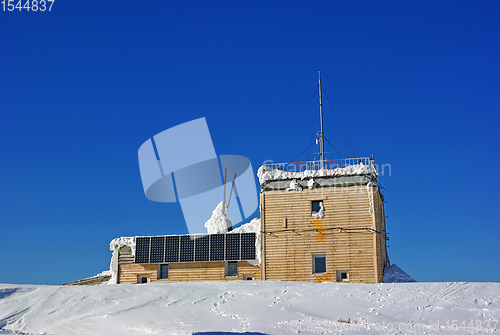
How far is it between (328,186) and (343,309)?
12481mm

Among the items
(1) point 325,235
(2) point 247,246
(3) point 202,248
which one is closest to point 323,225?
(1) point 325,235

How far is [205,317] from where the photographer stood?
1642 centimetres

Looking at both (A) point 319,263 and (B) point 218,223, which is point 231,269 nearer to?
(B) point 218,223

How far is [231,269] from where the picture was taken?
30.5 m

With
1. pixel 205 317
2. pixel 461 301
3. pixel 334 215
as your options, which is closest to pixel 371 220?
pixel 334 215

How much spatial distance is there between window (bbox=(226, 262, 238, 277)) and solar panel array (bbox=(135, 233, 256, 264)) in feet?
1.81

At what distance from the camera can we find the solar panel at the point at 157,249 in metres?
31.4

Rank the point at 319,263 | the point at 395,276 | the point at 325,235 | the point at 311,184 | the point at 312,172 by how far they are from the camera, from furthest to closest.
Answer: the point at 312,172 → the point at 395,276 → the point at 311,184 → the point at 325,235 → the point at 319,263

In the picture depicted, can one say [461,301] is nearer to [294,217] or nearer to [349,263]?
[349,263]

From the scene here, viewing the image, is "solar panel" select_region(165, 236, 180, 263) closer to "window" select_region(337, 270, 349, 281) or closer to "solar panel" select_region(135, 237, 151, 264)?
"solar panel" select_region(135, 237, 151, 264)

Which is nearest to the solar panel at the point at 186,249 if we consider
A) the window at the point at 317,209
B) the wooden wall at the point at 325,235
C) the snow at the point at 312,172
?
the wooden wall at the point at 325,235

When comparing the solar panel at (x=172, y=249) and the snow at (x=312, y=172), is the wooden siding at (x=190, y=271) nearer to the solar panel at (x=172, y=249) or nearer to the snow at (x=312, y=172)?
Answer: the solar panel at (x=172, y=249)

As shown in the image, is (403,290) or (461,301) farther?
(403,290)

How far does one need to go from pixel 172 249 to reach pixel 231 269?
3976 mm
